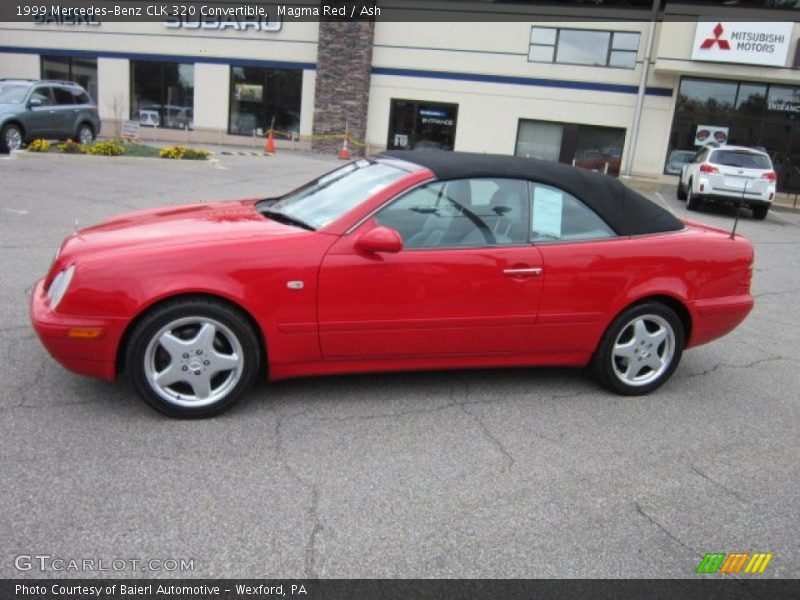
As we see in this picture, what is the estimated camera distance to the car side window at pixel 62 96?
17406 mm

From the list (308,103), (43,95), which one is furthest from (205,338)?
(308,103)

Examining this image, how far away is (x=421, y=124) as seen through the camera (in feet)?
88.5

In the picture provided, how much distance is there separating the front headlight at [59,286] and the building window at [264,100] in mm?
25229

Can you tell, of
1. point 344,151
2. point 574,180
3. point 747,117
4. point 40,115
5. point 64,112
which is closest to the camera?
point 574,180

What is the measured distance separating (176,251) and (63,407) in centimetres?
109

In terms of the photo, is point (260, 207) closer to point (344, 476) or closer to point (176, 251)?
point (176, 251)

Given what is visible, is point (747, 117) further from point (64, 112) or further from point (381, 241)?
point (381, 241)

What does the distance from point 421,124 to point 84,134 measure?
1269cm

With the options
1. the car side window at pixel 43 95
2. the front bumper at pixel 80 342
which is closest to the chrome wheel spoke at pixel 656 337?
the front bumper at pixel 80 342

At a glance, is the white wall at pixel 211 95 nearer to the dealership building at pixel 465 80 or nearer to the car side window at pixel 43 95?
the dealership building at pixel 465 80

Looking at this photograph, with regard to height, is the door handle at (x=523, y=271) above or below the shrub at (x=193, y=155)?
above

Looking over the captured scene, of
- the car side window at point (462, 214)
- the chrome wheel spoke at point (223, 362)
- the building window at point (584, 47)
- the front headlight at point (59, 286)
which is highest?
the building window at point (584, 47)

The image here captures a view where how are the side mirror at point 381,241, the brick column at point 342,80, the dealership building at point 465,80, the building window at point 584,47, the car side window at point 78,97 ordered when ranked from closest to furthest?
the side mirror at point 381,241 → the car side window at point 78,97 → the dealership building at point 465,80 → the building window at point 584,47 → the brick column at point 342,80

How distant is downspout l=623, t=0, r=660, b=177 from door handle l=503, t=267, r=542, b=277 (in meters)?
21.9
